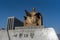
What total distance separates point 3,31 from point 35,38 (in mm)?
2968

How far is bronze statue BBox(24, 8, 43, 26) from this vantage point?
50.4ft

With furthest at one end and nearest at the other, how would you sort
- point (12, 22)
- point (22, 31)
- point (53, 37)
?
1. point (12, 22)
2. point (22, 31)
3. point (53, 37)

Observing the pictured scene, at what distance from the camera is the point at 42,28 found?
1434 centimetres

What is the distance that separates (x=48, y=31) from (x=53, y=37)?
66 centimetres

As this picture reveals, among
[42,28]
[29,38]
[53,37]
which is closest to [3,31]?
[29,38]

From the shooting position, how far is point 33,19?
15.4 meters

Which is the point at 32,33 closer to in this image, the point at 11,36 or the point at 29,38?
the point at 29,38

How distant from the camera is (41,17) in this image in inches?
615

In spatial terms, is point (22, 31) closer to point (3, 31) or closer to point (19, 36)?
point (19, 36)

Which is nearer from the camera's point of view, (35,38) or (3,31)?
(35,38)

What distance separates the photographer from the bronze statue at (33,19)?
1537 centimetres

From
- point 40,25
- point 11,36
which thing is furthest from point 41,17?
point 11,36

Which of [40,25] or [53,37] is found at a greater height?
[40,25]

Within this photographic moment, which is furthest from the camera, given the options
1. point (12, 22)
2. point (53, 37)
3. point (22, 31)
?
point (12, 22)
